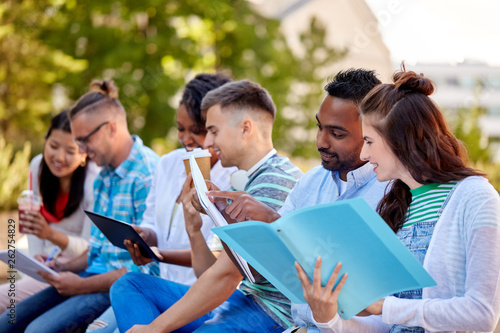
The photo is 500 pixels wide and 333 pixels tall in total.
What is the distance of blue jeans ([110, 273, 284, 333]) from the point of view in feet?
7.80

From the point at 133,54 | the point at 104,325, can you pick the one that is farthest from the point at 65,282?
the point at 133,54

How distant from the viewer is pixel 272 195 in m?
2.60

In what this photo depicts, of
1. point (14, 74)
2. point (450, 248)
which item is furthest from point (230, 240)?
point (14, 74)

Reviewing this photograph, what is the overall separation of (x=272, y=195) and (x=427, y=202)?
2.76 ft

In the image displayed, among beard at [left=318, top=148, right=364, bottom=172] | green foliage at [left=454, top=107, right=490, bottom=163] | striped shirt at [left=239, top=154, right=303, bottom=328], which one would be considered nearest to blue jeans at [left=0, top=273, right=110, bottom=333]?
striped shirt at [left=239, top=154, right=303, bottom=328]

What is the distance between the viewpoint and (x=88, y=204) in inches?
157

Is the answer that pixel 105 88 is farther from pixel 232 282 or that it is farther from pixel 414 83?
pixel 414 83

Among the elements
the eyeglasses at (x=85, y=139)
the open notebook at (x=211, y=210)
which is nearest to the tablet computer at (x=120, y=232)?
the open notebook at (x=211, y=210)

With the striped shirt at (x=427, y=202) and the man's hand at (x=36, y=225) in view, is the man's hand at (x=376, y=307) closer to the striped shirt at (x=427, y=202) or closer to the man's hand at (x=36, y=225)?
the striped shirt at (x=427, y=202)

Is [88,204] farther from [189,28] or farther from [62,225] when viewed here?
[189,28]

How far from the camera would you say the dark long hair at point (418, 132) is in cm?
184

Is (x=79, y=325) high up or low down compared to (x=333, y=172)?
down

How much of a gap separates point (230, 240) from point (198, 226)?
92 cm

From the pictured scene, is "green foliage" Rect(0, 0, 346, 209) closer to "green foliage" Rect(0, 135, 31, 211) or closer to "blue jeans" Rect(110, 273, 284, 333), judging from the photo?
"green foliage" Rect(0, 135, 31, 211)
